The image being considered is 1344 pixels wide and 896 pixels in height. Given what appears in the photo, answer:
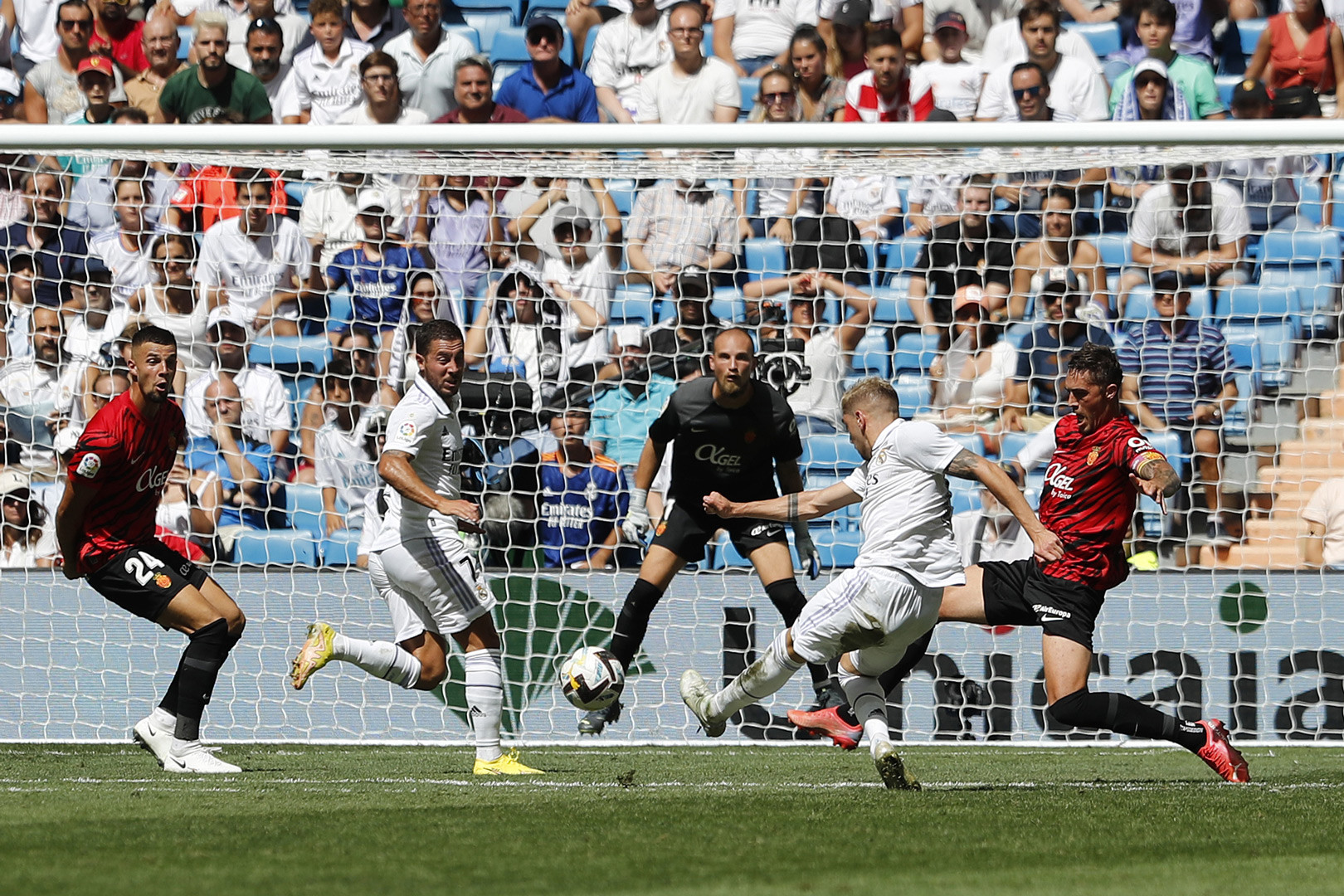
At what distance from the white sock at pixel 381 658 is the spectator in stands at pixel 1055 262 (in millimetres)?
5321

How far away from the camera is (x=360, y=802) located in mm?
6238

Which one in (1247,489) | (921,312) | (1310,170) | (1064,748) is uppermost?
(1310,170)

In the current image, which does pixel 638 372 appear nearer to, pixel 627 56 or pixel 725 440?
pixel 725 440

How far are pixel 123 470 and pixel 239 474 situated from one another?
342 centimetres

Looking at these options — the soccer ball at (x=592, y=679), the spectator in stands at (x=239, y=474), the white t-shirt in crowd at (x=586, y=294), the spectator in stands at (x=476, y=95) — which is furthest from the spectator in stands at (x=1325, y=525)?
the spectator in stands at (x=476, y=95)

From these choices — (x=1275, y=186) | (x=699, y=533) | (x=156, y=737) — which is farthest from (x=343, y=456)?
(x=1275, y=186)

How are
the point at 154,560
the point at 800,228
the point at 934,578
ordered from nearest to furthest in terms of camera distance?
the point at 934,578 → the point at 154,560 → the point at 800,228

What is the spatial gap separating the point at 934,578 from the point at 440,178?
6.78 metres

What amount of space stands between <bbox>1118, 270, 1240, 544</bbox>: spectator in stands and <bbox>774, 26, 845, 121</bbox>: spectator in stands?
3964 millimetres

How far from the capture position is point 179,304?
37.5ft

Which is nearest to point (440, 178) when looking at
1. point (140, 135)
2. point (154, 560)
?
point (140, 135)

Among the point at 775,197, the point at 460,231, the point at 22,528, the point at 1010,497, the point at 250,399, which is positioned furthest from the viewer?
the point at 460,231

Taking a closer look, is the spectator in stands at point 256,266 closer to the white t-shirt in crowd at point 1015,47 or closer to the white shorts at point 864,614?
the white shorts at point 864,614

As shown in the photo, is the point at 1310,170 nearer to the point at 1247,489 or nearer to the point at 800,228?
the point at 1247,489
